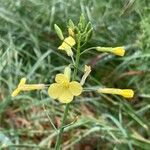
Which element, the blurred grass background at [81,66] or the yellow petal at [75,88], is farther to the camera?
the blurred grass background at [81,66]

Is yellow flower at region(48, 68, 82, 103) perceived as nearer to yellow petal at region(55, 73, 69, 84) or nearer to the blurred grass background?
yellow petal at region(55, 73, 69, 84)

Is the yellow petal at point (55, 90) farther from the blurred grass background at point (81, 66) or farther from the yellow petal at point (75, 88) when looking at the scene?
the blurred grass background at point (81, 66)

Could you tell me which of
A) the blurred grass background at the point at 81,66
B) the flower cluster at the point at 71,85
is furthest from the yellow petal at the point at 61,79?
the blurred grass background at the point at 81,66

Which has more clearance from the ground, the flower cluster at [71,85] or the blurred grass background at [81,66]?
the flower cluster at [71,85]

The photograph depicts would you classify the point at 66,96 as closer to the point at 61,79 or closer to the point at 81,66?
the point at 61,79

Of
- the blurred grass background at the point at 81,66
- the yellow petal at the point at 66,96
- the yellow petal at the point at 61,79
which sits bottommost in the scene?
the blurred grass background at the point at 81,66

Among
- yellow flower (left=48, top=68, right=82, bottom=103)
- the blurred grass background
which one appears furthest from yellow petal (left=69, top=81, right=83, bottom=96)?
the blurred grass background

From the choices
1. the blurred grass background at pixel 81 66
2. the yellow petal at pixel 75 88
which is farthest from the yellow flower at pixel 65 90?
the blurred grass background at pixel 81 66
